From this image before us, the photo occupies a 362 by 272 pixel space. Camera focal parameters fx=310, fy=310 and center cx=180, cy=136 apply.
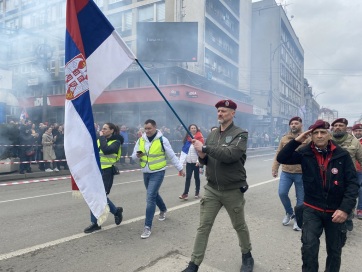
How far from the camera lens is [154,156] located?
4.65 m

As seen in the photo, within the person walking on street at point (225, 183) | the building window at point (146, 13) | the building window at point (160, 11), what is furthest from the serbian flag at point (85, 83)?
the building window at point (146, 13)

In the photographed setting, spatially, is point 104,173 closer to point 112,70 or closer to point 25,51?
point 112,70

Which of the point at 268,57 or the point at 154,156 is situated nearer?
the point at 154,156

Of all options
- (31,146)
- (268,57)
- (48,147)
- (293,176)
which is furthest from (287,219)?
(268,57)

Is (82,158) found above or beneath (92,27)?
beneath

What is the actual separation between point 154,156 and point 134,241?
1.23 meters

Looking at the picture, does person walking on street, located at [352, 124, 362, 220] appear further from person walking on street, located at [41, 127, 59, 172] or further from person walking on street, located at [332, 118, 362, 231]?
person walking on street, located at [41, 127, 59, 172]

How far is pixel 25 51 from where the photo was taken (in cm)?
1082

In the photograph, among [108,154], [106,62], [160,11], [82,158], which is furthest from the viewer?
[160,11]

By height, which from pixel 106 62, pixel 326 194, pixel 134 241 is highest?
pixel 106 62

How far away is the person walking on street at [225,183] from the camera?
10.1 feet

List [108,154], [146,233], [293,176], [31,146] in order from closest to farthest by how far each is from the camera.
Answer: [146,233], [108,154], [293,176], [31,146]

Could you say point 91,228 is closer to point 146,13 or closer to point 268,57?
point 146,13

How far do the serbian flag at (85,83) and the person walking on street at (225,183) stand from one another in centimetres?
114
